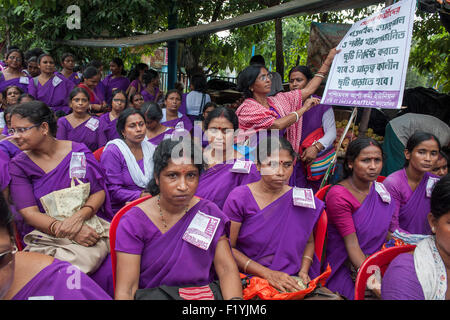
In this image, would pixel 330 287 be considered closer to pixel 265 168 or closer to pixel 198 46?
pixel 265 168

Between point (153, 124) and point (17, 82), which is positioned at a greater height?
point (17, 82)

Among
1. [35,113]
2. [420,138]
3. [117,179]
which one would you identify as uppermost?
[35,113]

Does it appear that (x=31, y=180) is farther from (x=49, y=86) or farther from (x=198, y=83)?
(x=198, y=83)

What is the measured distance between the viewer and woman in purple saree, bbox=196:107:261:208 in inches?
105

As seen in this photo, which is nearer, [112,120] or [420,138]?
[420,138]

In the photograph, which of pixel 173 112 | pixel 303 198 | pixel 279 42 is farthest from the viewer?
pixel 279 42

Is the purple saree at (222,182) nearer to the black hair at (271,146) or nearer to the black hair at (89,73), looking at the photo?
the black hair at (271,146)

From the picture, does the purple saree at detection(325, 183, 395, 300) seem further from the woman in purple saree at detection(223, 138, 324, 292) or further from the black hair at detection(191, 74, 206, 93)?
the black hair at detection(191, 74, 206, 93)

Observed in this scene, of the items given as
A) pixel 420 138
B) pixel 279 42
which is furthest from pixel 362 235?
pixel 279 42

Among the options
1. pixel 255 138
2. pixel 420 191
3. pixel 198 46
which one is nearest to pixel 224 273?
pixel 255 138

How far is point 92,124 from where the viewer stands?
436 centimetres

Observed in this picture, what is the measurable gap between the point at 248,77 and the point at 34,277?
2.43m

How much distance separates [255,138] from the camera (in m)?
3.03

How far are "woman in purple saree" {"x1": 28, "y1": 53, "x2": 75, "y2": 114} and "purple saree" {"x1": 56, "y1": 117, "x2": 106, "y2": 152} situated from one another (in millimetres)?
1511
